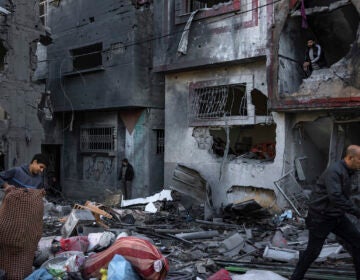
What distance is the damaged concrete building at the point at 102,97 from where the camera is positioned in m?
Answer: 15.6

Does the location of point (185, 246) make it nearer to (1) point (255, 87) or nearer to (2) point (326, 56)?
(1) point (255, 87)

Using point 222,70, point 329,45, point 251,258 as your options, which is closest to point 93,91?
point 222,70

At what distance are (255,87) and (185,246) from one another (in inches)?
227

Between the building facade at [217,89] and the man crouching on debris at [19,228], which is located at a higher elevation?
the building facade at [217,89]

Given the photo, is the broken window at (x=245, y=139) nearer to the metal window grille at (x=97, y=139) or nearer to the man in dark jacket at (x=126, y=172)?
the man in dark jacket at (x=126, y=172)

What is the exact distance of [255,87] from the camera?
12414 millimetres

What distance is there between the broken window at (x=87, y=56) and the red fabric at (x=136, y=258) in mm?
12307

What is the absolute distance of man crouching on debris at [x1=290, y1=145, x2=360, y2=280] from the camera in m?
4.95

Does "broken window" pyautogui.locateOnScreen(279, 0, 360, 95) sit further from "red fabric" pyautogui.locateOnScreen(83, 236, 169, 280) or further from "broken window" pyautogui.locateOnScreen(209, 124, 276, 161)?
"red fabric" pyautogui.locateOnScreen(83, 236, 169, 280)

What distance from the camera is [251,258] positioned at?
739 centimetres

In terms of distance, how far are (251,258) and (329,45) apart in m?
7.82

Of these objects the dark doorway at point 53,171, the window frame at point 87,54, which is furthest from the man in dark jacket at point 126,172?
the dark doorway at point 53,171

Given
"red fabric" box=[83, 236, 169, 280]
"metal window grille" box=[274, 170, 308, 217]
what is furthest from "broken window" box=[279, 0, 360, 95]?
"red fabric" box=[83, 236, 169, 280]

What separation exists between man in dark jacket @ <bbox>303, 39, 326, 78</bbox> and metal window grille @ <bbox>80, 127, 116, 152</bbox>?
8.05 meters
